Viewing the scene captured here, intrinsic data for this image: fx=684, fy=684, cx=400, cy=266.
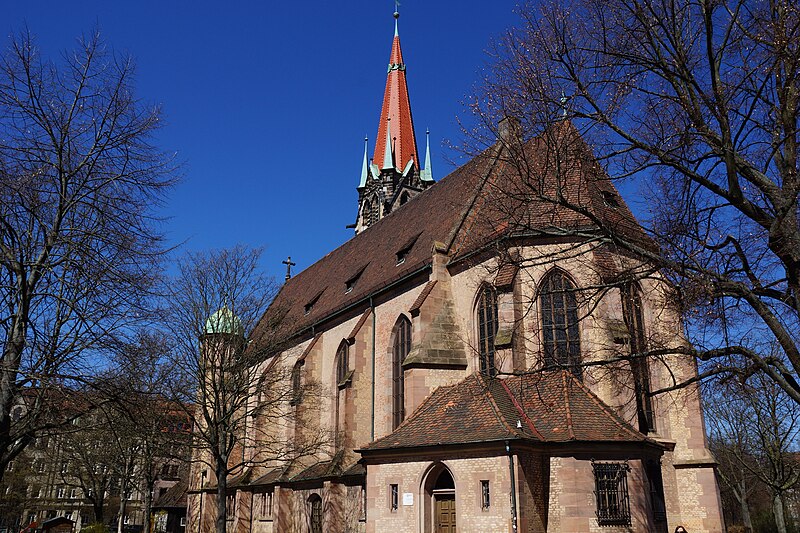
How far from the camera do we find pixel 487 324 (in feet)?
70.5

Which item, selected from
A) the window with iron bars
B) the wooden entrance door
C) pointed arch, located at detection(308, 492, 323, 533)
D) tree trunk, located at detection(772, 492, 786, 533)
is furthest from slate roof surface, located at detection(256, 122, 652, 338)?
tree trunk, located at detection(772, 492, 786, 533)

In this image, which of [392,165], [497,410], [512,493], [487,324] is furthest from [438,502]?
[392,165]

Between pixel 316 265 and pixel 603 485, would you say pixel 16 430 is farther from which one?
pixel 316 265

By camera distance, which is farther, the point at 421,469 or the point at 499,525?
the point at 421,469

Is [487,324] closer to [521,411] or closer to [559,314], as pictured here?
[559,314]

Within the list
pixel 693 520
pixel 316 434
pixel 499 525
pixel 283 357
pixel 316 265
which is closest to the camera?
pixel 499 525

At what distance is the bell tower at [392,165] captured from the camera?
47.1m

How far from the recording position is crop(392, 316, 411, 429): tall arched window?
24.5 metres

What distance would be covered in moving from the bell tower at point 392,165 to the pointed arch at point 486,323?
82.3 ft

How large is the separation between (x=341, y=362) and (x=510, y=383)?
1087 centimetres

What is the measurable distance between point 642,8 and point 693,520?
547 inches

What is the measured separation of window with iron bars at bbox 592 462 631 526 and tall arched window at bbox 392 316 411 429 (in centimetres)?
888

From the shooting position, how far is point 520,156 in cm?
1108

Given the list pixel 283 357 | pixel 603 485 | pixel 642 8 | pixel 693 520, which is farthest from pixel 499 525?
pixel 283 357
